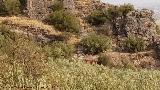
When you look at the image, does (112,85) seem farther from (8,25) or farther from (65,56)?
(8,25)

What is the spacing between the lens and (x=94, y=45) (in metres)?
47.9

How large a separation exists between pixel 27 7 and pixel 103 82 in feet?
99.7

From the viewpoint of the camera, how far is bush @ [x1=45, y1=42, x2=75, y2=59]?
44312mm

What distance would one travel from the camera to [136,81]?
28484 millimetres

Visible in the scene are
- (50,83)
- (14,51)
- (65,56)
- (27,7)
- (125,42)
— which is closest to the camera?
(50,83)

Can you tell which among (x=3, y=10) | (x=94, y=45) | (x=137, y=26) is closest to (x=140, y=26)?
(x=137, y=26)

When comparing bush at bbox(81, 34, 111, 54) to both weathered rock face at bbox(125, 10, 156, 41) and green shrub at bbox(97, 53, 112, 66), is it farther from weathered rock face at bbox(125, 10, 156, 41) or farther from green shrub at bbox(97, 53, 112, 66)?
weathered rock face at bbox(125, 10, 156, 41)

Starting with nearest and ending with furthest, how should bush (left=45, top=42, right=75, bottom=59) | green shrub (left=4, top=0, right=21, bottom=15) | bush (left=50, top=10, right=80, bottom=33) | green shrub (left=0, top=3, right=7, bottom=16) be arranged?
bush (left=45, top=42, right=75, bottom=59) < bush (left=50, top=10, right=80, bottom=33) < green shrub (left=4, top=0, right=21, bottom=15) < green shrub (left=0, top=3, right=7, bottom=16)

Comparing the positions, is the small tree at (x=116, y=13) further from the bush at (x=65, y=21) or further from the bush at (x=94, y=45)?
the bush at (x=94, y=45)

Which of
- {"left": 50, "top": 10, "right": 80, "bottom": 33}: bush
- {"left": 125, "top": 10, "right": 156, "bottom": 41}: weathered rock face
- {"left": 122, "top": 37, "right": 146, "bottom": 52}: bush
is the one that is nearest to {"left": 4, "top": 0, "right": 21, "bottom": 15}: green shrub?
{"left": 50, "top": 10, "right": 80, "bottom": 33}: bush

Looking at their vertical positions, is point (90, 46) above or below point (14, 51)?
below

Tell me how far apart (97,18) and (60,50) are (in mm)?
9955

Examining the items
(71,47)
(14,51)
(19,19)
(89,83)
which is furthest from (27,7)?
(89,83)

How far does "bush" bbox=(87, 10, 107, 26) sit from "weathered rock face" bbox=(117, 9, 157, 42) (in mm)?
1867
